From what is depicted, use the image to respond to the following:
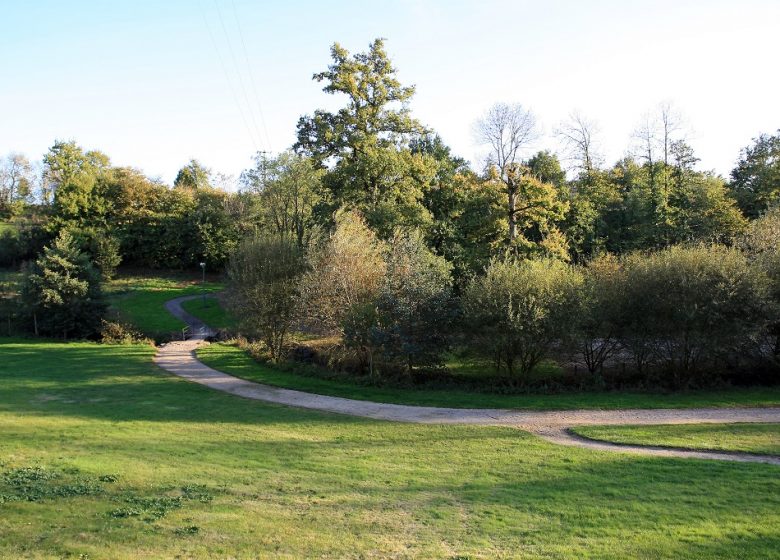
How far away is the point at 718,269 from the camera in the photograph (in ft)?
77.2

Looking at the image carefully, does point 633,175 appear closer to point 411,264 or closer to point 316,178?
point 316,178

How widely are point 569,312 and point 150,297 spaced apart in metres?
46.3

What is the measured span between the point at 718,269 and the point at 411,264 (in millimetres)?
13432

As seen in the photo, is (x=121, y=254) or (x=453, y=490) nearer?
(x=453, y=490)

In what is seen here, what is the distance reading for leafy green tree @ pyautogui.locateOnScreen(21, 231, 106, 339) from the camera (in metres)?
41.1

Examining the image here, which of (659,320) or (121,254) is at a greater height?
(121,254)

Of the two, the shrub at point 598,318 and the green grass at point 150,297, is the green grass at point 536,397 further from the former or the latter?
the green grass at point 150,297

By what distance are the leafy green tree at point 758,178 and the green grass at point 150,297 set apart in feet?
163

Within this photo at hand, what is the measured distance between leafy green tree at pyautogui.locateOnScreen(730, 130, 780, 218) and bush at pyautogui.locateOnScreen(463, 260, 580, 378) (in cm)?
3042

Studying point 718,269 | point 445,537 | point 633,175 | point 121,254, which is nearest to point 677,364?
point 718,269

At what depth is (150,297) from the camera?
57.0m

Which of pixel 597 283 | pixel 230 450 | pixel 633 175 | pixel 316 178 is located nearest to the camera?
pixel 230 450

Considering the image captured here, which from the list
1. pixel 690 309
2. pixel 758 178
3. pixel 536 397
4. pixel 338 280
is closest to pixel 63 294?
pixel 338 280

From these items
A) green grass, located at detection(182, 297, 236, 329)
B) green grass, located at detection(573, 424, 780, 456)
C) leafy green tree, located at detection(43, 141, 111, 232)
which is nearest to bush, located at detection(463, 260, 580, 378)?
green grass, located at detection(573, 424, 780, 456)
